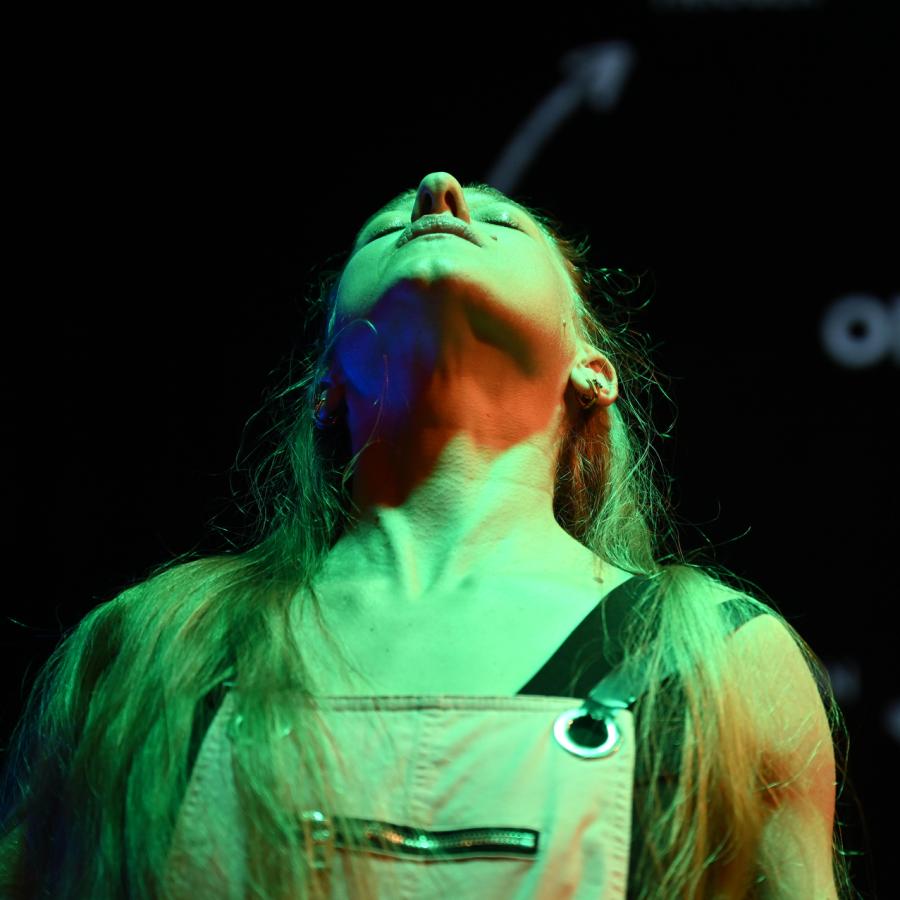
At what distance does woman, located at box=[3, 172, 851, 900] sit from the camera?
1103 mm

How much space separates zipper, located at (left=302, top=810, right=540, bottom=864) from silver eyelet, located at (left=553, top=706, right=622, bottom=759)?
0.09 meters

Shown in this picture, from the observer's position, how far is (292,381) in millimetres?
2008

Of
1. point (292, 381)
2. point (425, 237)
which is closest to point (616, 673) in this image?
point (425, 237)

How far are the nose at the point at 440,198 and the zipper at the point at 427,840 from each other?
831 millimetres

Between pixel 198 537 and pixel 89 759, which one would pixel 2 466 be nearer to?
pixel 198 537

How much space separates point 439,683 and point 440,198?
68 centimetres

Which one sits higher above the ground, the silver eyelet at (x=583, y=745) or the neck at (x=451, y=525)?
the neck at (x=451, y=525)

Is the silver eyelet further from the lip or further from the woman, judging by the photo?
the lip

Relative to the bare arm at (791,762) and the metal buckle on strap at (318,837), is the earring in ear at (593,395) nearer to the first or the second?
the bare arm at (791,762)

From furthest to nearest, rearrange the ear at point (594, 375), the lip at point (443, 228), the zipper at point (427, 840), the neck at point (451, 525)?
the ear at point (594, 375) < the lip at point (443, 228) < the neck at point (451, 525) < the zipper at point (427, 840)

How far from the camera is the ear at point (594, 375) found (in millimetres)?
1663

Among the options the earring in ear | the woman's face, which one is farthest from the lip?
the earring in ear

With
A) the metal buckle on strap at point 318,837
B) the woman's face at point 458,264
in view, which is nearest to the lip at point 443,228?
the woman's face at point 458,264

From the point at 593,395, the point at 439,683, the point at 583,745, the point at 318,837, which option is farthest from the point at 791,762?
the point at 593,395
